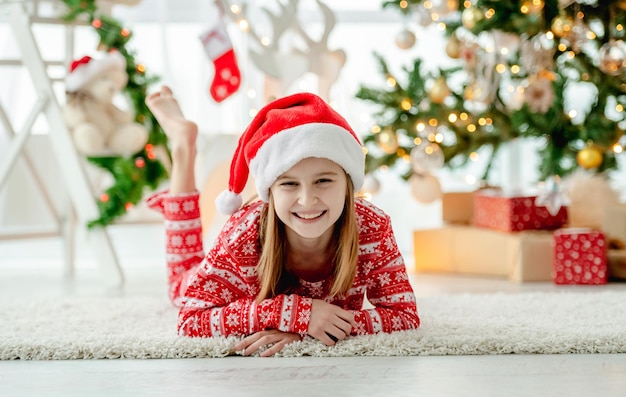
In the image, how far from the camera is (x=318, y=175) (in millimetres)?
1408

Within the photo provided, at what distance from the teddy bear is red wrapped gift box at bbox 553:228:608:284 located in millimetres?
1146

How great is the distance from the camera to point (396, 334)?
4.91ft

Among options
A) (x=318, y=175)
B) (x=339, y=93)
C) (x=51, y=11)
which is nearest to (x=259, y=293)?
(x=318, y=175)

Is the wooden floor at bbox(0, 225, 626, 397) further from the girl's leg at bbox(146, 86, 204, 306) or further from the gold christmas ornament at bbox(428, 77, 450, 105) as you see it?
the gold christmas ornament at bbox(428, 77, 450, 105)

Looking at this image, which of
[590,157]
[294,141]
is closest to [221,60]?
[590,157]

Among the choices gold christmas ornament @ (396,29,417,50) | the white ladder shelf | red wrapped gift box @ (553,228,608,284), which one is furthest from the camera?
gold christmas ornament @ (396,29,417,50)

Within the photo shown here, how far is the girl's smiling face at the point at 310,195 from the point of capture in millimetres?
1398

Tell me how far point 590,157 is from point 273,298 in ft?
3.90

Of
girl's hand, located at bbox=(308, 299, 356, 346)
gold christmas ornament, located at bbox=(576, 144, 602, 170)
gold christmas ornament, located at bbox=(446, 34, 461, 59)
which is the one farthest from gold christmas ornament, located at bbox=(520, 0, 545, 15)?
girl's hand, located at bbox=(308, 299, 356, 346)

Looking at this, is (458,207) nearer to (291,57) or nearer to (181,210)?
(291,57)

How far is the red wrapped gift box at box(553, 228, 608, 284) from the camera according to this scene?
223cm

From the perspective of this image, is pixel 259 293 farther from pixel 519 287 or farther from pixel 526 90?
pixel 526 90

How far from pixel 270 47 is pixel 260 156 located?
120cm

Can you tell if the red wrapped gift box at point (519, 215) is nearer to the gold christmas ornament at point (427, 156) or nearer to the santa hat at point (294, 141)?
the gold christmas ornament at point (427, 156)
